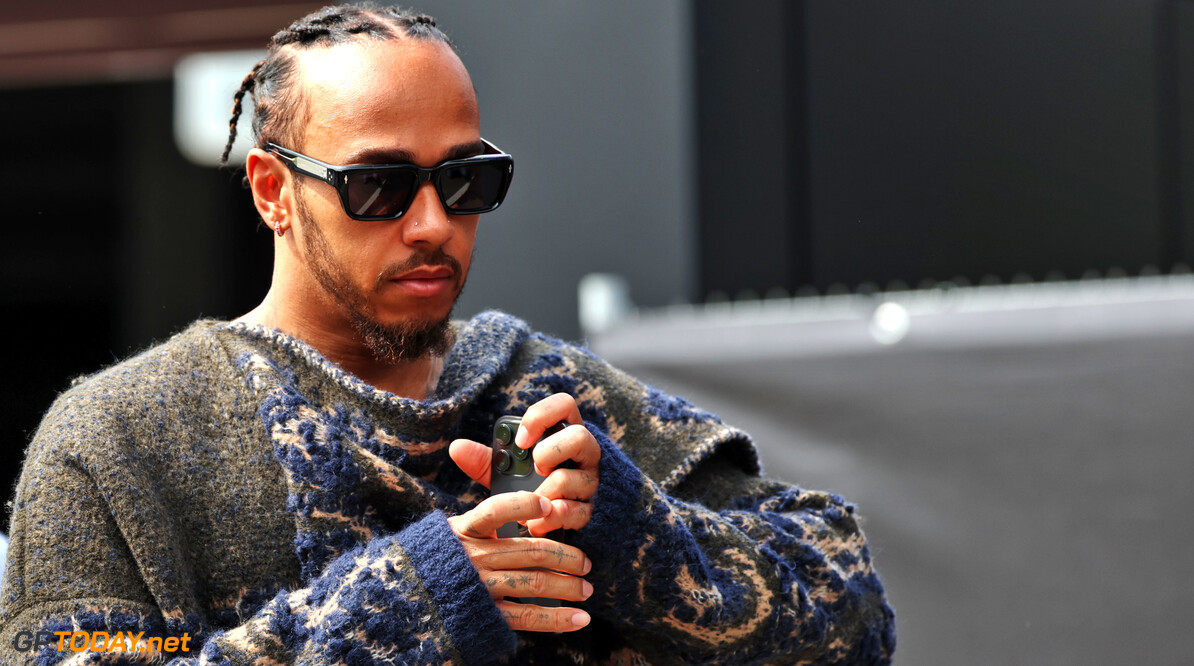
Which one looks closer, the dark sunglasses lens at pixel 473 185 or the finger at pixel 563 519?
the finger at pixel 563 519

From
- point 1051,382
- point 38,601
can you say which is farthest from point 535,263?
point 38,601

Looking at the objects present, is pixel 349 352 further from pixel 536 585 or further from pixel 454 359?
pixel 536 585

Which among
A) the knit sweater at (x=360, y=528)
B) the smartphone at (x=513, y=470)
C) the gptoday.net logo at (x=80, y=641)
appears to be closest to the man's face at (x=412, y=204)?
the knit sweater at (x=360, y=528)

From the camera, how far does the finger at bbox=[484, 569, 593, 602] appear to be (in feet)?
4.85

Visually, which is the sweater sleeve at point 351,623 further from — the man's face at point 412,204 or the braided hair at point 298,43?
the braided hair at point 298,43

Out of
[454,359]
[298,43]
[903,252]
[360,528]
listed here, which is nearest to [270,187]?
[298,43]

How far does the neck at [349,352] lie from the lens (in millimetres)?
1789

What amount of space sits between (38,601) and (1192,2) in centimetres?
354

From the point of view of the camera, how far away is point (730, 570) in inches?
68.7

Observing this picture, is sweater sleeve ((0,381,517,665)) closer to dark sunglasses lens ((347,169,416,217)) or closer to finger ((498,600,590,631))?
finger ((498,600,590,631))

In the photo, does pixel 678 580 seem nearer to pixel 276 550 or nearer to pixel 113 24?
pixel 276 550

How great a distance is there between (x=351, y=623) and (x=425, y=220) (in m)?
0.55

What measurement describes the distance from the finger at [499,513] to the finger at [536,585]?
0.06 metres

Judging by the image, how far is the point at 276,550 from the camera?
1635 millimetres
